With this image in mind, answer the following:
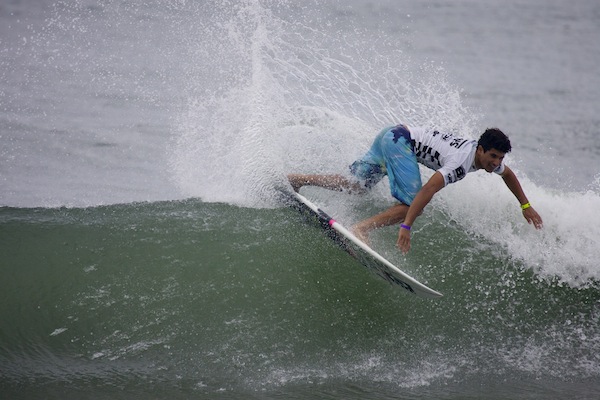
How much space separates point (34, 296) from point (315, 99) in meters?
4.40

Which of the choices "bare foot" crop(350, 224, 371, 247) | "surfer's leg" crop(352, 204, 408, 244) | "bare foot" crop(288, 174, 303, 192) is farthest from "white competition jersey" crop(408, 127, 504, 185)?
"bare foot" crop(288, 174, 303, 192)

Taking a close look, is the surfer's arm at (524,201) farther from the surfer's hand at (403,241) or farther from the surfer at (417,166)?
the surfer's hand at (403,241)

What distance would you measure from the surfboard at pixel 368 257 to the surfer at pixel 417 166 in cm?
14

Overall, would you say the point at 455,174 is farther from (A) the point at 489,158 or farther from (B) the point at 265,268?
(B) the point at 265,268

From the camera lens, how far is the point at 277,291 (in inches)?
237

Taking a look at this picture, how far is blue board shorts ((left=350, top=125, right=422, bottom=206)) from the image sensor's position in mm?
5941

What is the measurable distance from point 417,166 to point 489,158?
66 cm

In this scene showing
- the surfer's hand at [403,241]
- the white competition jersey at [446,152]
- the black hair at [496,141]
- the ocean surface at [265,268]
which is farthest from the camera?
the white competition jersey at [446,152]

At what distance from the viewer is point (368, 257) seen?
5.77m

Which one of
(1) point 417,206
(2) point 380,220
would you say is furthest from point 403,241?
(2) point 380,220

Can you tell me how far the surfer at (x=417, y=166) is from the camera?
5543 mm

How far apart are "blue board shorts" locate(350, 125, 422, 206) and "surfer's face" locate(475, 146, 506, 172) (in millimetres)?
538

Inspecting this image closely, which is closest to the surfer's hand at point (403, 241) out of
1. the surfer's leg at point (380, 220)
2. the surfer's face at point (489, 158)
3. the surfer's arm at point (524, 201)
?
the surfer's leg at point (380, 220)

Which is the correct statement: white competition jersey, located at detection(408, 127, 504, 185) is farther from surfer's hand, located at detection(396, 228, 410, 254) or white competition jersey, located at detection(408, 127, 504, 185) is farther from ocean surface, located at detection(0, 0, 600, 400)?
ocean surface, located at detection(0, 0, 600, 400)
